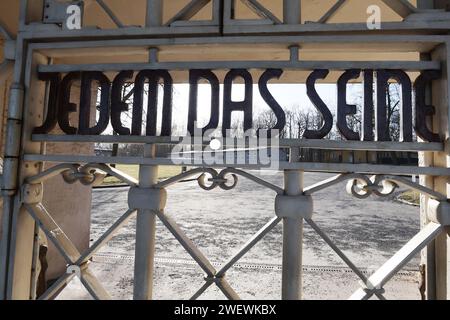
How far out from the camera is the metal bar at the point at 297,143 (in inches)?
55.9

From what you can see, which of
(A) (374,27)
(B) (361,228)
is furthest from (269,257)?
(A) (374,27)

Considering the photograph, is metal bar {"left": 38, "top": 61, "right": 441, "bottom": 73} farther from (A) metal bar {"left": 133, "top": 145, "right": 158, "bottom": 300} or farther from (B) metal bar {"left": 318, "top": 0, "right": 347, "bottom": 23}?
(A) metal bar {"left": 133, "top": 145, "right": 158, "bottom": 300}

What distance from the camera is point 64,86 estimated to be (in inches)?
65.0

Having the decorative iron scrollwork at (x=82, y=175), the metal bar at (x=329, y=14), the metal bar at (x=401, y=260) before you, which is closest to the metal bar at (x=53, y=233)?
the decorative iron scrollwork at (x=82, y=175)

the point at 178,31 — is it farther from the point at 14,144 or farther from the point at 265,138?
the point at 14,144

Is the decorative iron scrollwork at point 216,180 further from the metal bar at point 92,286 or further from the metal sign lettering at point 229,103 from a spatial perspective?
the metal bar at point 92,286

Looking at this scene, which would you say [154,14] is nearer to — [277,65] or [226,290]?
[277,65]

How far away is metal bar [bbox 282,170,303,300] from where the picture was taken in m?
1.49

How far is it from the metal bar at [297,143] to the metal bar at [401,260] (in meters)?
0.43

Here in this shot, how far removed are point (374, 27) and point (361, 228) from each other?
879 centimetres

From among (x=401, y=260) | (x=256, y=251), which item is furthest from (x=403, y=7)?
(x=256, y=251)

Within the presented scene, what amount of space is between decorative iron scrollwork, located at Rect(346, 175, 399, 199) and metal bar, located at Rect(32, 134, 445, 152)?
15 centimetres

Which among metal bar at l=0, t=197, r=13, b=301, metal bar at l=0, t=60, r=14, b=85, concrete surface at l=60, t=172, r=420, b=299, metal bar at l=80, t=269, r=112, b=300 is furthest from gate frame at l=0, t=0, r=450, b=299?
concrete surface at l=60, t=172, r=420, b=299

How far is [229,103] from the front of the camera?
1.54 metres
